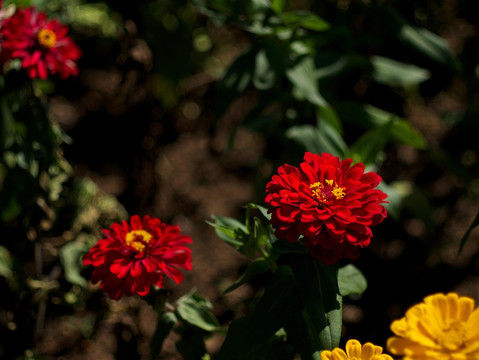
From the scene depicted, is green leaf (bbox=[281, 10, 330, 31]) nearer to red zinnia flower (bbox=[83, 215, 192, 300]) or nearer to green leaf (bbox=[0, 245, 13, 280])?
red zinnia flower (bbox=[83, 215, 192, 300])

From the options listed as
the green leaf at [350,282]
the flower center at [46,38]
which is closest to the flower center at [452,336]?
the green leaf at [350,282]

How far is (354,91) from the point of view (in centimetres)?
238

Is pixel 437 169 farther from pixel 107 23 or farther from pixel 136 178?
pixel 107 23

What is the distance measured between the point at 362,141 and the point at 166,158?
104 centimetres

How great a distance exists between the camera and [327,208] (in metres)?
1.03

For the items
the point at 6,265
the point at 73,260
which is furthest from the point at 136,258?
the point at 6,265

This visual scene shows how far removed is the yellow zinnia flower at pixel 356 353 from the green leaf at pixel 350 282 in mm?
192

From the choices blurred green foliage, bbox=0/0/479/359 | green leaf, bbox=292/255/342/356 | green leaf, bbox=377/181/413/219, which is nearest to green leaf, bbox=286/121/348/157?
blurred green foliage, bbox=0/0/479/359

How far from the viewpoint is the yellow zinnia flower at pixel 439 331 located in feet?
3.06

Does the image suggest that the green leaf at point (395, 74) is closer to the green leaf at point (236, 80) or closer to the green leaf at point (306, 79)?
the green leaf at point (306, 79)

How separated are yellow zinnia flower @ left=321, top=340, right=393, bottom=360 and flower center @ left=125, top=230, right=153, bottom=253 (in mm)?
425

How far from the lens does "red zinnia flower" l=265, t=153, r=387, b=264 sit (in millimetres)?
1009

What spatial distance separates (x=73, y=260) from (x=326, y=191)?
3.00ft

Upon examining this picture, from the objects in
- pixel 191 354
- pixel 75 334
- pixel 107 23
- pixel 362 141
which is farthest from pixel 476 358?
pixel 107 23
